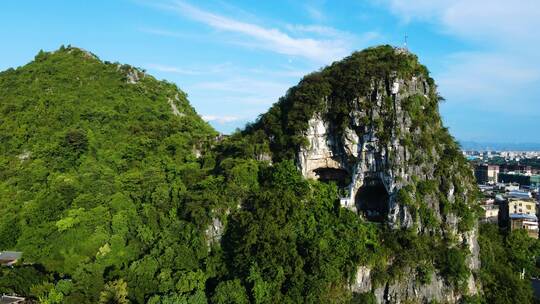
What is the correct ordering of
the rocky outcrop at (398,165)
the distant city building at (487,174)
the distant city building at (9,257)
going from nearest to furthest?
the rocky outcrop at (398,165) < the distant city building at (9,257) < the distant city building at (487,174)

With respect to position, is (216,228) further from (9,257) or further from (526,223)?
(526,223)

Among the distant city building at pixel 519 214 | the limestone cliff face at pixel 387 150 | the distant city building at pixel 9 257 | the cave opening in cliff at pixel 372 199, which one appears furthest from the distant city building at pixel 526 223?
the distant city building at pixel 9 257

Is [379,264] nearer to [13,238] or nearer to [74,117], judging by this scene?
[13,238]

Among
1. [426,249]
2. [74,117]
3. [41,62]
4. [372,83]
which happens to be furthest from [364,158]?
[41,62]

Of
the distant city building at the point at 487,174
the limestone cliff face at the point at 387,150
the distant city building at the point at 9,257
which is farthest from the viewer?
the distant city building at the point at 487,174

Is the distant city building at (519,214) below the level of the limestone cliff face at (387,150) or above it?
below

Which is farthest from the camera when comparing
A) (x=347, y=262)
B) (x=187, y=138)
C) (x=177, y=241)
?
(x=187, y=138)

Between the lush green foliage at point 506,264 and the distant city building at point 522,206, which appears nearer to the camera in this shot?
the lush green foliage at point 506,264

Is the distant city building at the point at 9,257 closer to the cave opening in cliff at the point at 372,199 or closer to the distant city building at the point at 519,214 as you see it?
the cave opening in cliff at the point at 372,199
